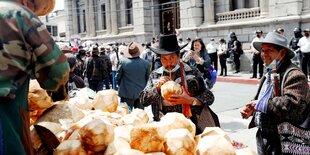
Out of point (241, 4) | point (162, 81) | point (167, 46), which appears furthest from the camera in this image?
point (241, 4)

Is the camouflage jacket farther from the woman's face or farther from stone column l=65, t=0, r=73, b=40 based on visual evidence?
stone column l=65, t=0, r=73, b=40

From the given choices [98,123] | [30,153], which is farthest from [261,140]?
[30,153]

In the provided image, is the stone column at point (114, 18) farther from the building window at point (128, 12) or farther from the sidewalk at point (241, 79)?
the sidewalk at point (241, 79)

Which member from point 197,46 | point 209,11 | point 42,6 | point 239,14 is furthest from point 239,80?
point 42,6

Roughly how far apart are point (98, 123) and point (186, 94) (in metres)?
1.77

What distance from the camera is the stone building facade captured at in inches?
628

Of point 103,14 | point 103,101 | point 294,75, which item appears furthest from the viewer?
point 103,14

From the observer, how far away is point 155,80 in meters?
4.22

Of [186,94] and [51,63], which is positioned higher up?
[51,63]

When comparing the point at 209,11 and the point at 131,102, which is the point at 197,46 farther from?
the point at 209,11

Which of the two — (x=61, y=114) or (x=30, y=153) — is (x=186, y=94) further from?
(x=30, y=153)

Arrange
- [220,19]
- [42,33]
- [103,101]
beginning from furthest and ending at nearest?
[220,19], [103,101], [42,33]

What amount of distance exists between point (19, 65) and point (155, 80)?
2.63 meters

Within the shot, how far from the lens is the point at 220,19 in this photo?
65.0 feet
